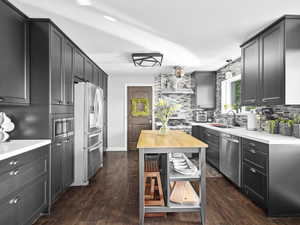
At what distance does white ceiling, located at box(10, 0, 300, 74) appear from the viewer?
234 centimetres

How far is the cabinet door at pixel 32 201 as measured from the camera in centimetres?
199

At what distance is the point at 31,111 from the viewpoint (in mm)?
2625

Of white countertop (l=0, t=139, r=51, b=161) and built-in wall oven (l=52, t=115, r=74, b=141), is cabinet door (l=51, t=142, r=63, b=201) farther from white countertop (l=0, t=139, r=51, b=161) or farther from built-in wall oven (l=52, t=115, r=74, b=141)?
white countertop (l=0, t=139, r=51, b=161)

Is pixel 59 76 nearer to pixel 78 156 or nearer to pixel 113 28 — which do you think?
pixel 113 28

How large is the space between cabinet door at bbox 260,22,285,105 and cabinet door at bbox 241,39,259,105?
0.17 m

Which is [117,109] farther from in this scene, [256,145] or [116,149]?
[256,145]

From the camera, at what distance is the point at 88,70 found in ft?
14.7

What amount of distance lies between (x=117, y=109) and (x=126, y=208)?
4307 millimetres

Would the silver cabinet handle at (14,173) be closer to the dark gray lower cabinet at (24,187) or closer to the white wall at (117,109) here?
the dark gray lower cabinet at (24,187)

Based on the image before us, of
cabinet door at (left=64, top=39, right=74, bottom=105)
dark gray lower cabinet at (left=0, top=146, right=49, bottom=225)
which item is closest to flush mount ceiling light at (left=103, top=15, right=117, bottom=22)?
cabinet door at (left=64, top=39, right=74, bottom=105)

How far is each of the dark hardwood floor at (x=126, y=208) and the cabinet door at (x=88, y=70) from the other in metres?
2.11

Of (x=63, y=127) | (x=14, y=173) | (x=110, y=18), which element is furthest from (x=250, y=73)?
(x=14, y=173)

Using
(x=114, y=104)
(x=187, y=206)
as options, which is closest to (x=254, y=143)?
(x=187, y=206)

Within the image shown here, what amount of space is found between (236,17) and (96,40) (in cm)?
217
